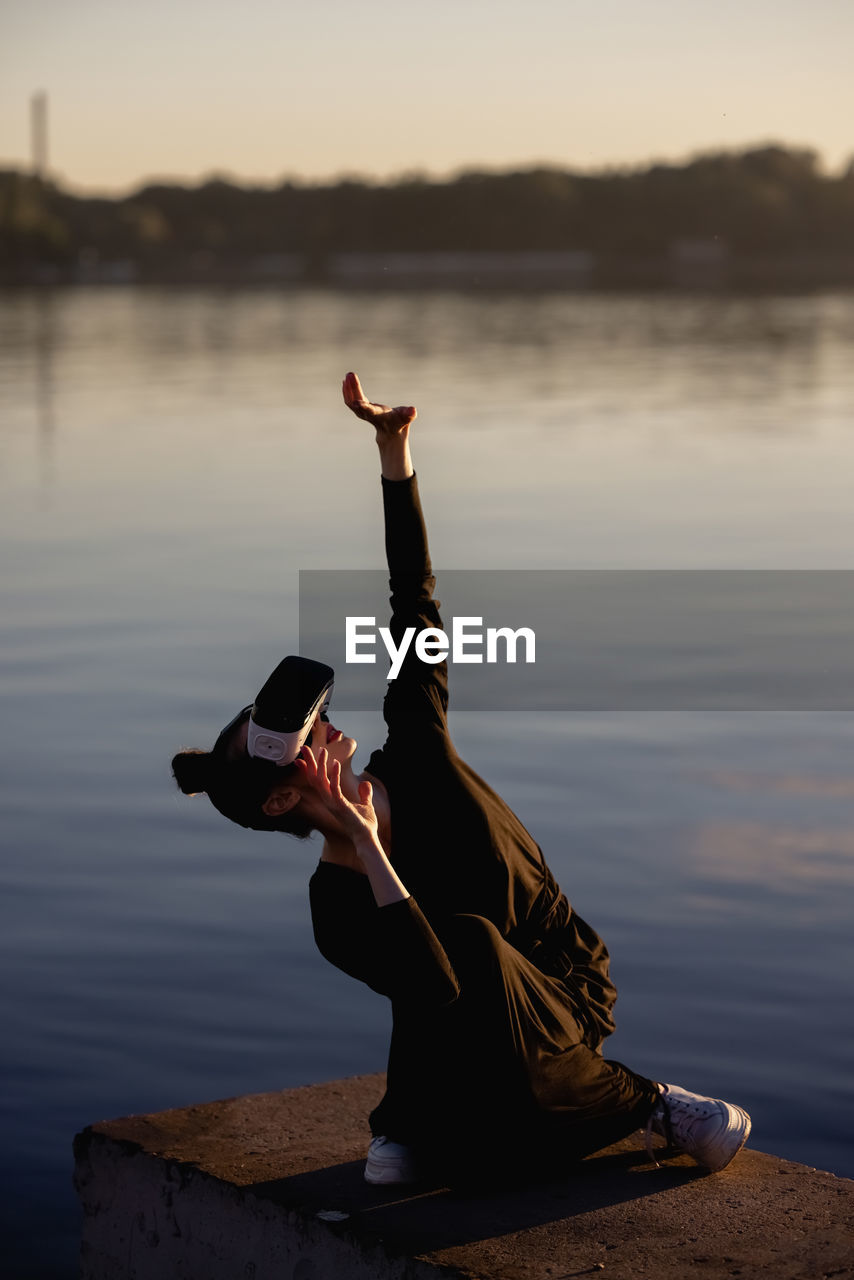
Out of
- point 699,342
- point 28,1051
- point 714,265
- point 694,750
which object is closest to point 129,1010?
point 28,1051

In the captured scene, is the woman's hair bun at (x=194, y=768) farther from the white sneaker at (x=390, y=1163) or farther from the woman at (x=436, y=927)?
the white sneaker at (x=390, y=1163)

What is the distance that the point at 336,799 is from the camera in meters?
3.92

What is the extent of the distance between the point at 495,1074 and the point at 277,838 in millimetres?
4714

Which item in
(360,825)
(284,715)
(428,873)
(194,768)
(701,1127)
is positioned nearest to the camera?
(360,825)

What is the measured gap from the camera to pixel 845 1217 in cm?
427

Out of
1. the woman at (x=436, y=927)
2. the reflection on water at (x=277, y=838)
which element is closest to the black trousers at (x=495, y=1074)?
the woman at (x=436, y=927)

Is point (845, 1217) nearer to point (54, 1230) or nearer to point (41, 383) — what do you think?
point (54, 1230)

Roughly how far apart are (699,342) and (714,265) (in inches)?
3005

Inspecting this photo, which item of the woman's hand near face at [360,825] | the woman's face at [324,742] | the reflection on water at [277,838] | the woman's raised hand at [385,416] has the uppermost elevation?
the woman's raised hand at [385,416]

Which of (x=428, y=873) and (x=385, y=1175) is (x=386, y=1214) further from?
(x=428, y=873)

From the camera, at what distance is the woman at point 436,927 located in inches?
159

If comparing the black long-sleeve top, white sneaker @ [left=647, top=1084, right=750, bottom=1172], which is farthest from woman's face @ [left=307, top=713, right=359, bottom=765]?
white sneaker @ [left=647, top=1084, right=750, bottom=1172]

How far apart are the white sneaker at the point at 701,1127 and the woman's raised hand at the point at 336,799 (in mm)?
1047

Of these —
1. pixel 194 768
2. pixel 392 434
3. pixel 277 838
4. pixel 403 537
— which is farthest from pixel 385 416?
pixel 277 838
